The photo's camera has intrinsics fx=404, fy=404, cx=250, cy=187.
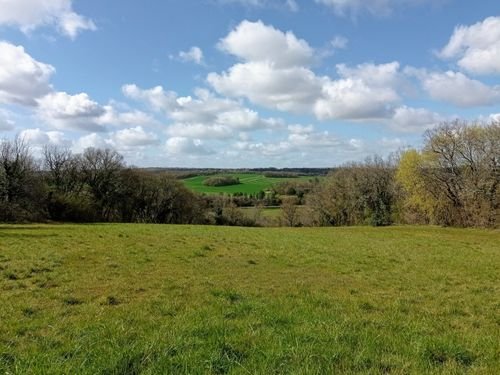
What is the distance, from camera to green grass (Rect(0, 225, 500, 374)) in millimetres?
4949

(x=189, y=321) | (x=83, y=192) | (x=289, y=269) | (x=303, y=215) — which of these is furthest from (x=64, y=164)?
(x=189, y=321)

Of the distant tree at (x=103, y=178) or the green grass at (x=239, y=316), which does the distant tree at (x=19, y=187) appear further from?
the green grass at (x=239, y=316)

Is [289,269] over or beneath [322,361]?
beneath

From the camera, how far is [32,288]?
9.98 m

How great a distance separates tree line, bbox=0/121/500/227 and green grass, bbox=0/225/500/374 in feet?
113

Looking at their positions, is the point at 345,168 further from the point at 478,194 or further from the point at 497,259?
the point at 497,259

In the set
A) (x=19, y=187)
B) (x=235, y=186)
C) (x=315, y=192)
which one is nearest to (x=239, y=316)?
(x=19, y=187)

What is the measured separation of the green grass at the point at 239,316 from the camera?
16.2 feet

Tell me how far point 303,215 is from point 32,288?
69.8 m

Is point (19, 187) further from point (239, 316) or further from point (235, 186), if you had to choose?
point (235, 186)

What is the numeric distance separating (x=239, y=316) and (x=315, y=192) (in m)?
69.7

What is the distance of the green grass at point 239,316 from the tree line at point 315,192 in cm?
3434

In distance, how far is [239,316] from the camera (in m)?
7.46

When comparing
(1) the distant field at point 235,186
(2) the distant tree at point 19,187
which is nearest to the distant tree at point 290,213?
(1) the distant field at point 235,186
